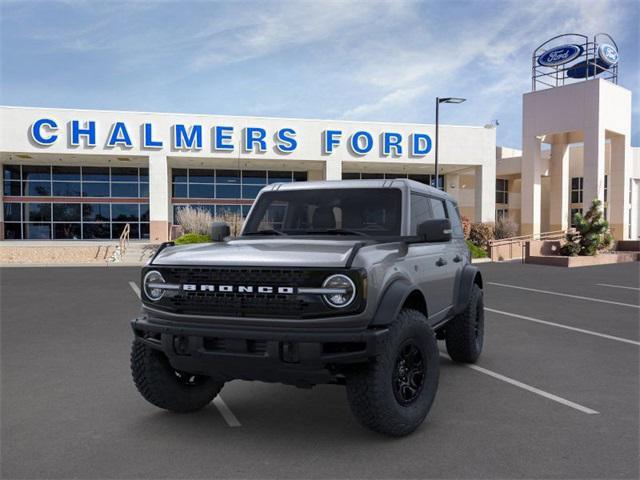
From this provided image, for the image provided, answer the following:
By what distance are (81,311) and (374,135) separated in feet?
86.4

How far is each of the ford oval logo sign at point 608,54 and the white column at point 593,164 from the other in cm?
471

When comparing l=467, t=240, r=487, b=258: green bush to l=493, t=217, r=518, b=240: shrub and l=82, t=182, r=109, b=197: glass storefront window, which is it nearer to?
l=493, t=217, r=518, b=240: shrub

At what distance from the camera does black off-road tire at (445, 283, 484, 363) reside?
20.6ft

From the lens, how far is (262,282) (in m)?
3.87

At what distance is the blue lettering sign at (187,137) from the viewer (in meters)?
31.5

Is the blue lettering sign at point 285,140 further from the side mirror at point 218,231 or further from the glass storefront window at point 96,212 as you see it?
the side mirror at point 218,231

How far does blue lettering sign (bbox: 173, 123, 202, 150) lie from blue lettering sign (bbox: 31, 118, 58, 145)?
6.40 meters

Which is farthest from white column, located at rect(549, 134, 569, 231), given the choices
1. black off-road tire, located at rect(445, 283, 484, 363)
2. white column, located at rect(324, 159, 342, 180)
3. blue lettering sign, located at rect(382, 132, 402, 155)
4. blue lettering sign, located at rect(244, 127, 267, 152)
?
black off-road tire, located at rect(445, 283, 484, 363)

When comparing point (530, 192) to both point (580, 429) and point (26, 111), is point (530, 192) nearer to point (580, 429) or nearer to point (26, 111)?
point (26, 111)

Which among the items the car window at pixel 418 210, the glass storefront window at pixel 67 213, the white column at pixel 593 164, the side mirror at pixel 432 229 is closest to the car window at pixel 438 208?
the car window at pixel 418 210

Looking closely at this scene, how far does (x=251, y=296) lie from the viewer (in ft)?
12.7

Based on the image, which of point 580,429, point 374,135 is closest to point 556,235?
point 374,135

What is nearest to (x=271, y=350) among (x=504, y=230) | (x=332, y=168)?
(x=504, y=230)

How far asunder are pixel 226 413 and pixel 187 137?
28.5 metres
